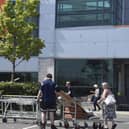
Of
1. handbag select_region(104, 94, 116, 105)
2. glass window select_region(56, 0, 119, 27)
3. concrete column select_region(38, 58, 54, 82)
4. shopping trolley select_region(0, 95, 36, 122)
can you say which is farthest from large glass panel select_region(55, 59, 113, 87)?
handbag select_region(104, 94, 116, 105)

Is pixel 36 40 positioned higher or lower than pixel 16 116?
higher

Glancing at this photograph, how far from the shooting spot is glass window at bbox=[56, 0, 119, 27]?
3553 cm

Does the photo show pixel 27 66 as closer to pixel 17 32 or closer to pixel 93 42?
pixel 93 42

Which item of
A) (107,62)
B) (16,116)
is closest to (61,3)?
(107,62)

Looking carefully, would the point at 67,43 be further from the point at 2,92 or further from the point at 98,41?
the point at 2,92

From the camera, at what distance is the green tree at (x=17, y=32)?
30.4m

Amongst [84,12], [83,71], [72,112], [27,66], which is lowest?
[83,71]

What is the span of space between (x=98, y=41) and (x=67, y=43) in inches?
90.3

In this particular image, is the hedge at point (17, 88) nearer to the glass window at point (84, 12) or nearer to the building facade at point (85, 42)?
the building facade at point (85, 42)

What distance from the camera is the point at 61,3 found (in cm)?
3712

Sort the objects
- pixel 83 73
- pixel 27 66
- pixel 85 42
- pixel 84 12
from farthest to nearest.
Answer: pixel 27 66, pixel 83 73, pixel 84 12, pixel 85 42

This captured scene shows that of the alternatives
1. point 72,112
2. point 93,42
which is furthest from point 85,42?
point 72,112

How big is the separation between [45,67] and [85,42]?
11.2 ft

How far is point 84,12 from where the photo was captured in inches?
1420
